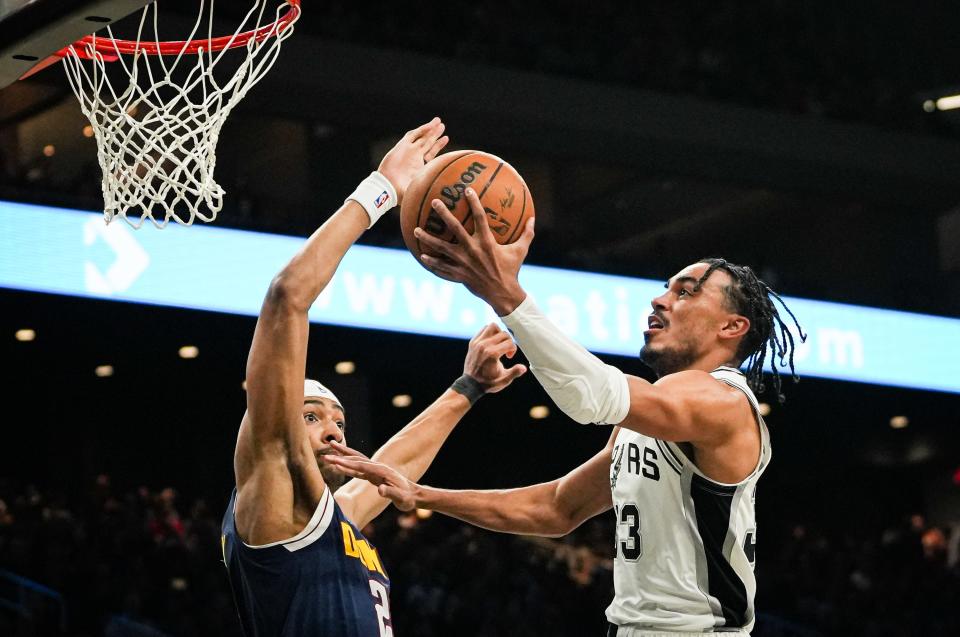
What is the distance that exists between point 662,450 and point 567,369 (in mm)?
748

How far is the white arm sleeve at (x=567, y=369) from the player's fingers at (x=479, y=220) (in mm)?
200

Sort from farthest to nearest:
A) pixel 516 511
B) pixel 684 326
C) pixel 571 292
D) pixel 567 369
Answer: pixel 571 292 → pixel 516 511 → pixel 684 326 → pixel 567 369

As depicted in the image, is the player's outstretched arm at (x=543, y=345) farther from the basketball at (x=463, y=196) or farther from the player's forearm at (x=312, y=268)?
the player's forearm at (x=312, y=268)

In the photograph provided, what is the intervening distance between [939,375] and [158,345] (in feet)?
28.6

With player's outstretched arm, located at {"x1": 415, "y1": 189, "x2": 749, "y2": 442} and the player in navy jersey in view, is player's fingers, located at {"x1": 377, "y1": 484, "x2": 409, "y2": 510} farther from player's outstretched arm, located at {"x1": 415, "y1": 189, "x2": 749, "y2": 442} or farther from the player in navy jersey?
player's outstretched arm, located at {"x1": 415, "y1": 189, "x2": 749, "y2": 442}

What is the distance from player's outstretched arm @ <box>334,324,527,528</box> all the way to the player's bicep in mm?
897

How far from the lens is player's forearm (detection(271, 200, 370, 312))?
3.65m

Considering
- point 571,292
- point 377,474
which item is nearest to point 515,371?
point 377,474

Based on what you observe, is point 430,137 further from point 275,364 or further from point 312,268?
point 275,364

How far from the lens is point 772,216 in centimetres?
2130

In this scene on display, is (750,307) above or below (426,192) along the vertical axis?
below

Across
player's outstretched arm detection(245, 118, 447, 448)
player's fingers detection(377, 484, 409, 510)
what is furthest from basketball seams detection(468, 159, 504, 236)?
player's fingers detection(377, 484, 409, 510)

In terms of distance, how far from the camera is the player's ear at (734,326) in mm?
4349

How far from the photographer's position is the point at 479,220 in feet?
11.2
